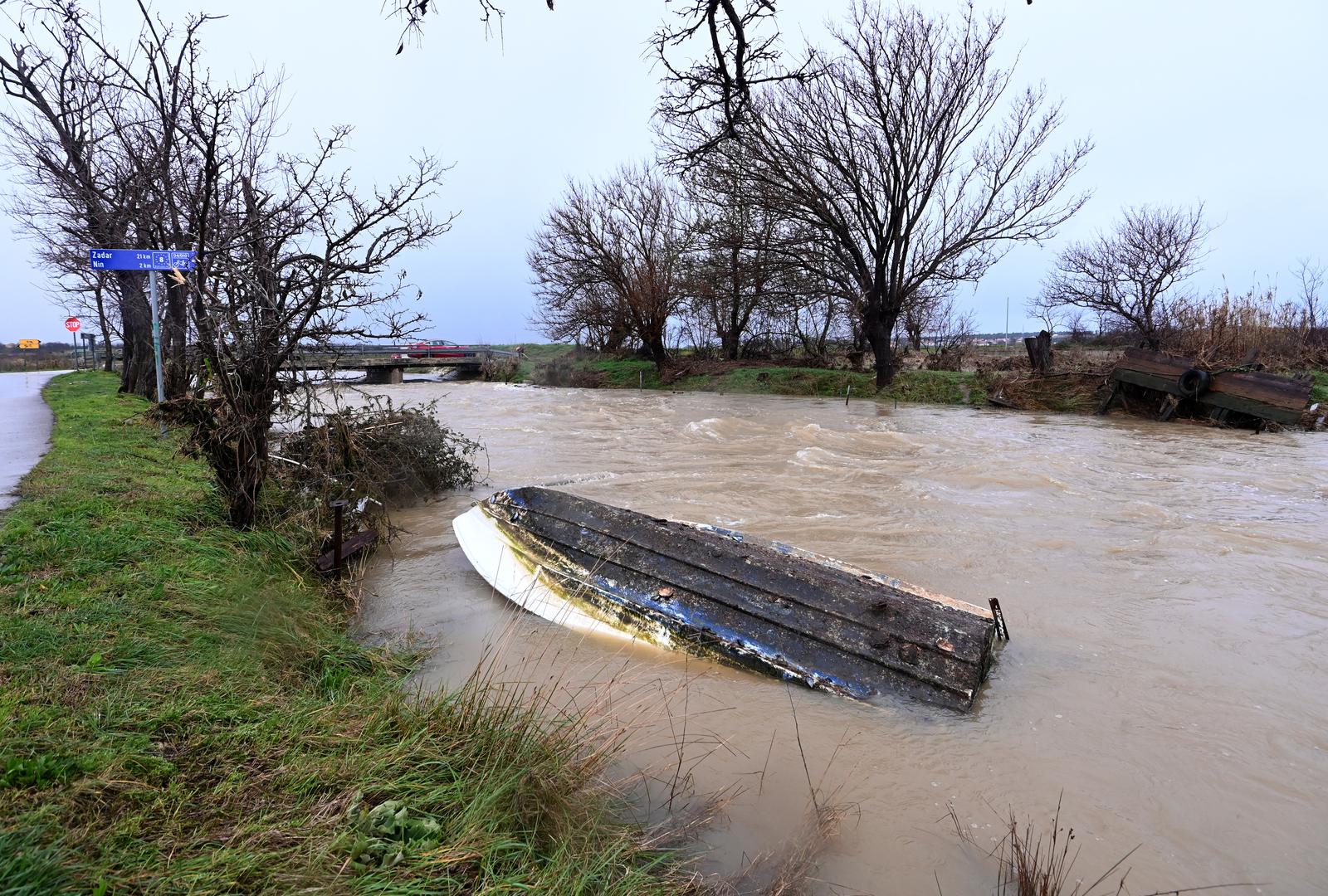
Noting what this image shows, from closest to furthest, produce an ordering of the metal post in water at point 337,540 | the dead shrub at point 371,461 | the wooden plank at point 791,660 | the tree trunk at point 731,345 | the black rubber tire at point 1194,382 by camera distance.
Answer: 1. the wooden plank at point 791,660
2. the metal post in water at point 337,540
3. the dead shrub at point 371,461
4. the black rubber tire at point 1194,382
5. the tree trunk at point 731,345

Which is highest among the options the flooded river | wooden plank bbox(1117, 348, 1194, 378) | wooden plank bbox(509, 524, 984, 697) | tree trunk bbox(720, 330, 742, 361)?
tree trunk bbox(720, 330, 742, 361)

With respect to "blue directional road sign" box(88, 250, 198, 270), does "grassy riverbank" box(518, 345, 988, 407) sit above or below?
below

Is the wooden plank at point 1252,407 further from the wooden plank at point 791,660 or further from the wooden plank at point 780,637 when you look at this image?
the wooden plank at point 791,660

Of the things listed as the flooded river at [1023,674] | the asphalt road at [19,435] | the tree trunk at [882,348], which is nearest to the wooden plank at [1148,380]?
the tree trunk at [882,348]

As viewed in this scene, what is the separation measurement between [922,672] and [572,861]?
8.09 ft

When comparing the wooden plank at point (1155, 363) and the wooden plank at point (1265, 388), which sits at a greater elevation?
the wooden plank at point (1155, 363)

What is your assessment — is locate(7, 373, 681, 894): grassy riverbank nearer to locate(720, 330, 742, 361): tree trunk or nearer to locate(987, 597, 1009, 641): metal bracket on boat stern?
locate(987, 597, 1009, 641): metal bracket on boat stern

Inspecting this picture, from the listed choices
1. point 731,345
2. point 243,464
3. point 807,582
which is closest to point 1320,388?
point 731,345

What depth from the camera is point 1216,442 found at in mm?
14016

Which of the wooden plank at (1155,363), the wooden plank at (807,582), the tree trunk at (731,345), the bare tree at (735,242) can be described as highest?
the bare tree at (735,242)

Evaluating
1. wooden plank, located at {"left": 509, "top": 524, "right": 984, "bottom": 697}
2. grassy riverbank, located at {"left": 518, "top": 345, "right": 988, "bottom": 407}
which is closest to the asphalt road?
wooden plank, located at {"left": 509, "top": 524, "right": 984, "bottom": 697}

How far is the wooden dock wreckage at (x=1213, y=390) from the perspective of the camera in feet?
49.2

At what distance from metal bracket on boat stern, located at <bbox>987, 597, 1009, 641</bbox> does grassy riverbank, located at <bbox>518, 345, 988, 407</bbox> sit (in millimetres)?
17118

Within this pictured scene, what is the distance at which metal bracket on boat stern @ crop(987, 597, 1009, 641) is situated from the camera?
14.9ft
